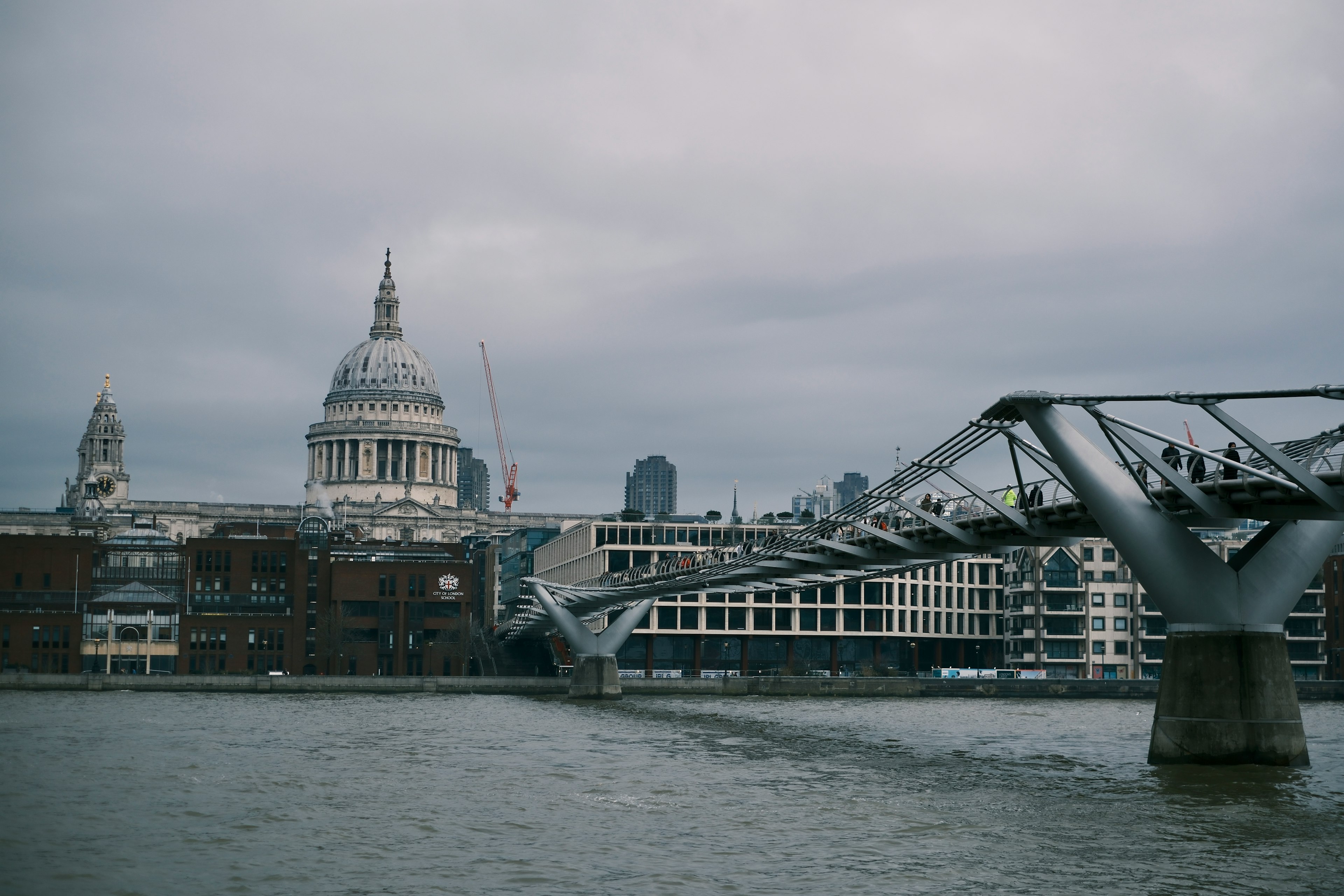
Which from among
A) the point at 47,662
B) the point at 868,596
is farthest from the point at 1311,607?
the point at 47,662

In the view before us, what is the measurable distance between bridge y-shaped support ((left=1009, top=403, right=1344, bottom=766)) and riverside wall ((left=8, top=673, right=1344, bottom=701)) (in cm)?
6471

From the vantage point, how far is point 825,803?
35.7 m

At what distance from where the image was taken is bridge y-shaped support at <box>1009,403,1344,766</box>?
38.5m

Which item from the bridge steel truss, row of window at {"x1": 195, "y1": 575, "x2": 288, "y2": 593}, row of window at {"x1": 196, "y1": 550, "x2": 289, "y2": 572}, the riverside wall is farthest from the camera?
row of window at {"x1": 196, "y1": 550, "x2": 289, "y2": 572}

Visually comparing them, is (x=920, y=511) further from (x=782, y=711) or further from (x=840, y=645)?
(x=840, y=645)

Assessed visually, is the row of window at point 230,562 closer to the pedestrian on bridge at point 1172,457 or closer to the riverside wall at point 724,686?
the riverside wall at point 724,686

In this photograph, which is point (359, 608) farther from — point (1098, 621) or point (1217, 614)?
point (1217, 614)

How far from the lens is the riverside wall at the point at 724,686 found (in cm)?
10488

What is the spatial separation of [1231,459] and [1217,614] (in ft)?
16.0

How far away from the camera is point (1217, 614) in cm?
3869

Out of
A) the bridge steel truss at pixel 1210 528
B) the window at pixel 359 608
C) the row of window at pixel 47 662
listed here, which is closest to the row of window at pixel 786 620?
the window at pixel 359 608

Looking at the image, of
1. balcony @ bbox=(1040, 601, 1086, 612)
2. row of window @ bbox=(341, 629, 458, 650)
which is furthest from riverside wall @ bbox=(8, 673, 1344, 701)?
row of window @ bbox=(341, 629, 458, 650)

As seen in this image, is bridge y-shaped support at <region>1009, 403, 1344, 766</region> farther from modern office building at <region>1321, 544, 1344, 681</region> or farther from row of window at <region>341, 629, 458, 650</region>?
row of window at <region>341, 629, 458, 650</region>

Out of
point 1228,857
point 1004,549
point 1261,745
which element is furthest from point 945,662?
point 1228,857
